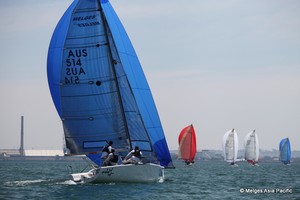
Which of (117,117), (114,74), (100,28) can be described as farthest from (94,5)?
(117,117)

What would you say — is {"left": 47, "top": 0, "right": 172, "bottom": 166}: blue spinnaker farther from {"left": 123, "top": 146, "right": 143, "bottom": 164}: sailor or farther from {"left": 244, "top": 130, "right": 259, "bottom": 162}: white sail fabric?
{"left": 244, "top": 130, "right": 259, "bottom": 162}: white sail fabric

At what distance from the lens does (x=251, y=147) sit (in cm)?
10094

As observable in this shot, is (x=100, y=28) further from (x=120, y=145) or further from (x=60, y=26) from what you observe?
(x=120, y=145)

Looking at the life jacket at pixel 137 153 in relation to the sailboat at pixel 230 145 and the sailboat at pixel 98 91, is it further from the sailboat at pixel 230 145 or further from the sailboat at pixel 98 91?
the sailboat at pixel 230 145

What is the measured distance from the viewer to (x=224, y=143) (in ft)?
316

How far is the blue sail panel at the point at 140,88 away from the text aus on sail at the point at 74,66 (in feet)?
6.43

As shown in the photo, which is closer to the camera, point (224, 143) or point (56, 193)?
point (56, 193)

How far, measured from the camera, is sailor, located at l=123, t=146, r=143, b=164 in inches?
1169

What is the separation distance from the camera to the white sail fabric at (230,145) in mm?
94938

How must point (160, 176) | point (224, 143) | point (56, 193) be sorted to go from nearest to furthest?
point (56, 193) → point (160, 176) → point (224, 143)

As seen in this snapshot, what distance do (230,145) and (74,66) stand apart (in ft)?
219

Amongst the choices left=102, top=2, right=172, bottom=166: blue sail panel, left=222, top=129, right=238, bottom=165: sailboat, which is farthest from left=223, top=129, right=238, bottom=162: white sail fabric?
left=102, top=2, right=172, bottom=166: blue sail panel

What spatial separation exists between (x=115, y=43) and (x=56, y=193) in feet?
29.7

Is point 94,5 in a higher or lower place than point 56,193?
higher
